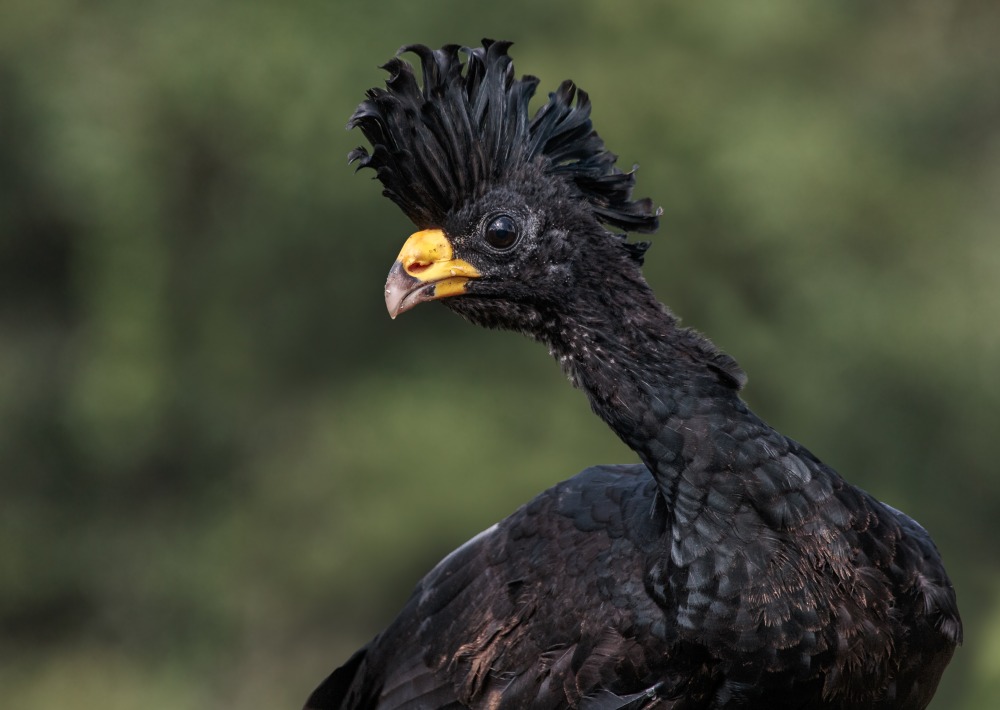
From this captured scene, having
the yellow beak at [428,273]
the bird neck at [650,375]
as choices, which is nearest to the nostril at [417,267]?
the yellow beak at [428,273]

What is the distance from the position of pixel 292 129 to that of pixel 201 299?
4.42 feet

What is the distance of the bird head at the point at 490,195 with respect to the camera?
3.22 metres

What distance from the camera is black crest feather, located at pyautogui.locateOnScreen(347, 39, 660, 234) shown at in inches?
128

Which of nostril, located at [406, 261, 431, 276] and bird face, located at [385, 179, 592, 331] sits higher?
nostril, located at [406, 261, 431, 276]

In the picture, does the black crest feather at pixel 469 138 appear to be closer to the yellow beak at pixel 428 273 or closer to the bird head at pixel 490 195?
the bird head at pixel 490 195

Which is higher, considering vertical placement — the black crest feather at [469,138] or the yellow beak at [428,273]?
the black crest feather at [469,138]

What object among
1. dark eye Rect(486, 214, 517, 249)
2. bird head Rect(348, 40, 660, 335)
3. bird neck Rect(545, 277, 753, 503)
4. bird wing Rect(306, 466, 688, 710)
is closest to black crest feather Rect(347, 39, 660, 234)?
bird head Rect(348, 40, 660, 335)

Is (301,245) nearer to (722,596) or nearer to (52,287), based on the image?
(52,287)

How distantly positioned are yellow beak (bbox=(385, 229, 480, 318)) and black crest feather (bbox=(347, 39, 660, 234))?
0.36 ft

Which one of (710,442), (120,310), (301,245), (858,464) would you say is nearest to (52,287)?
(120,310)

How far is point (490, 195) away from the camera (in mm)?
3254

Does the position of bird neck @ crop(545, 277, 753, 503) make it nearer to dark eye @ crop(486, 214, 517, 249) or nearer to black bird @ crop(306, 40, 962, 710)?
black bird @ crop(306, 40, 962, 710)

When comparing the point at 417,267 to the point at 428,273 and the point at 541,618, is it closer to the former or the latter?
the point at 428,273

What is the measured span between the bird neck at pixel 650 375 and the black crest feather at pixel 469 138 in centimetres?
29
